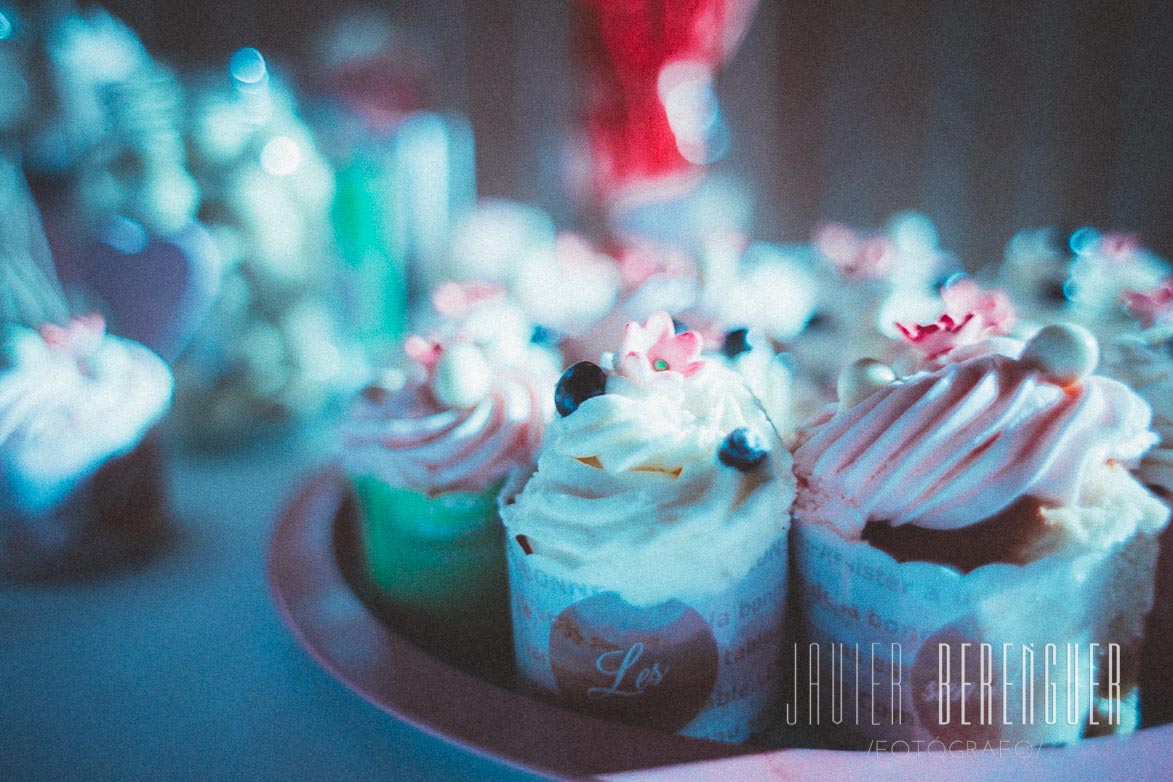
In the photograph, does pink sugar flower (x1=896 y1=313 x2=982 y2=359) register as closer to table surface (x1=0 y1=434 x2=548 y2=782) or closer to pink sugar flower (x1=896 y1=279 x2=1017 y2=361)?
pink sugar flower (x1=896 y1=279 x2=1017 y2=361)

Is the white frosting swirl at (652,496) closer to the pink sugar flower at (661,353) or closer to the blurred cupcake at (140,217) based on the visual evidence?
the pink sugar flower at (661,353)

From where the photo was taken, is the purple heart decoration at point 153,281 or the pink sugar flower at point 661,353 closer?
the pink sugar flower at point 661,353

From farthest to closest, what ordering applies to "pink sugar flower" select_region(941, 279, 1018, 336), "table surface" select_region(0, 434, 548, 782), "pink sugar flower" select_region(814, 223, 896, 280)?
"pink sugar flower" select_region(814, 223, 896, 280) → "pink sugar flower" select_region(941, 279, 1018, 336) → "table surface" select_region(0, 434, 548, 782)

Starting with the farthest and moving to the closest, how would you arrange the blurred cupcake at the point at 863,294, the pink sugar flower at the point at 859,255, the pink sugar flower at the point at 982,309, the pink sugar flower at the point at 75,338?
the pink sugar flower at the point at 859,255, the blurred cupcake at the point at 863,294, the pink sugar flower at the point at 75,338, the pink sugar flower at the point at 982,309

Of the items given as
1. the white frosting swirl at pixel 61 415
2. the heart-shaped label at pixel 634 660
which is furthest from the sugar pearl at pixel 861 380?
the white frosting swirl at pixel 61 415

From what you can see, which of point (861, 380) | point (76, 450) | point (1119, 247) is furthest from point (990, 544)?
point (76, 450)

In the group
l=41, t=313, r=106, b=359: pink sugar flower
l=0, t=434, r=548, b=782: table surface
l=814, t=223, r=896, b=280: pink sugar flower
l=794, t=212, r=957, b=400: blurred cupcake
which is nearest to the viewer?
l=0, t=434, r=548, b=782: table surface

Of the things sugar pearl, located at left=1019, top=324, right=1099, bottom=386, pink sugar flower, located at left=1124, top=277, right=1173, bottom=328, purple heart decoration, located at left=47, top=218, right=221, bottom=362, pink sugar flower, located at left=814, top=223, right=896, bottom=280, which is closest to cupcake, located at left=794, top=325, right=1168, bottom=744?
sugar pearl, located at left=1019, top=324, right=1099, bottom=386
